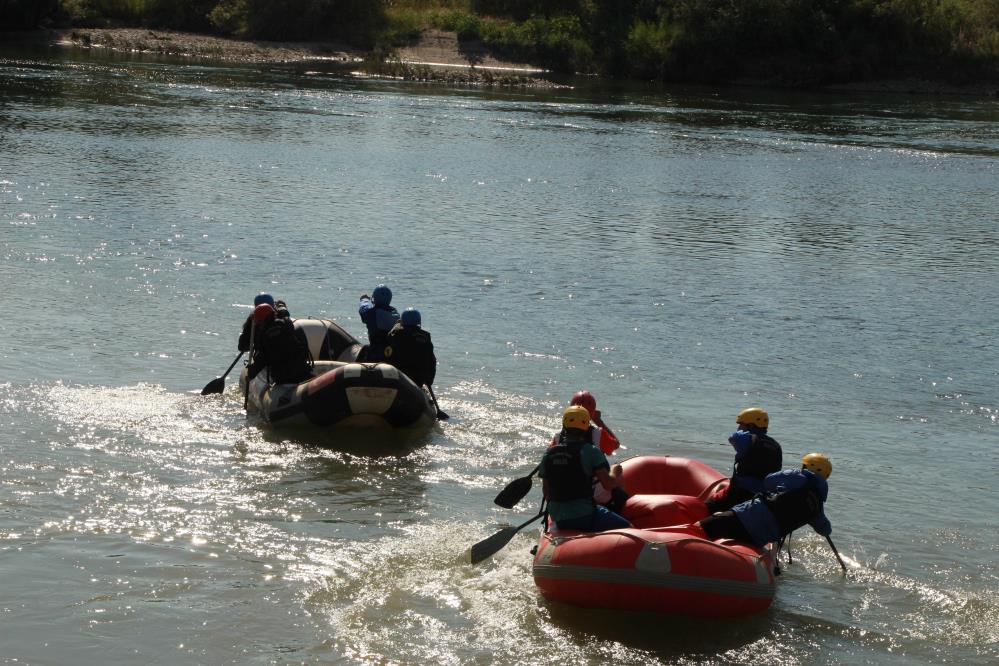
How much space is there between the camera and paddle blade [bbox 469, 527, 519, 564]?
10062 mm

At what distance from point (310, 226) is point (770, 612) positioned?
1613cm

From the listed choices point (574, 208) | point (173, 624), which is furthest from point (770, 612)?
point (574, 208)

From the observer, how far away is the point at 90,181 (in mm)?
27156

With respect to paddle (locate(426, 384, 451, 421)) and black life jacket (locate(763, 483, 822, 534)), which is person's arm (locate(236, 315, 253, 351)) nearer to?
paddle (locate(426, 384, 451, 421))

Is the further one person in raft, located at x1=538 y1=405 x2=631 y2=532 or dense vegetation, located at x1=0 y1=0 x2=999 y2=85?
dense vegetation, located at x1=0 y1=0 x2=999 y2=85

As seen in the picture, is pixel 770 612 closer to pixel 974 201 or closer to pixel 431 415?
pixel 431 415

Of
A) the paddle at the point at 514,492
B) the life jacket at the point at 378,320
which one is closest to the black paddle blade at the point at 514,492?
the paddle at the point at 514,492

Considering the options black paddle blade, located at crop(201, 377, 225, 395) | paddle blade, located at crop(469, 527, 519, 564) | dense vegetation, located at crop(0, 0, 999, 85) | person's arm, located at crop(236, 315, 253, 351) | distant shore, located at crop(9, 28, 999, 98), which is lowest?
paddle blade, located at crop(469, 527, 519, 564)

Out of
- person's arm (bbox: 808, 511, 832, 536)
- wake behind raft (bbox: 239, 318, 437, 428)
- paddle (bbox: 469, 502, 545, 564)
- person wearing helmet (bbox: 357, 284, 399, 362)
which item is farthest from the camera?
person wearing helmet (bbox: 357, 284, 399, 362)

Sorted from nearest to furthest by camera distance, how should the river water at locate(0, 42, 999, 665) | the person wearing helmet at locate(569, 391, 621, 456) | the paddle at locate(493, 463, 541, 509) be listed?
the river water at locate(0, 42, 999, 665), the paddle at locate(493, 463, 541, 509), the person wearing helmet at locate(569, 391, 621, 456)

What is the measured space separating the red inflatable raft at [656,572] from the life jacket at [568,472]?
30 cm

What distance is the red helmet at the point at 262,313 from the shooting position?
13.4 metres

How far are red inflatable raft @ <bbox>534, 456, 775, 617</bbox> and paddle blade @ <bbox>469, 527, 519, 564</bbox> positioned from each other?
1.89 feet

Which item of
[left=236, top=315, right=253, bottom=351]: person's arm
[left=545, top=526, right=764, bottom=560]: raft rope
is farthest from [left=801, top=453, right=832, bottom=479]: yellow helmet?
[left=236, top=315, right=253, bottom=351]: person's arm
